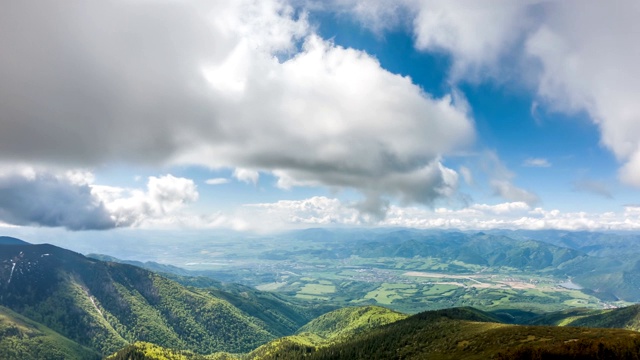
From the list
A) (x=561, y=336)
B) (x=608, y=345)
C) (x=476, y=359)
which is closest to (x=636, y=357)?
(x=608, y=345)

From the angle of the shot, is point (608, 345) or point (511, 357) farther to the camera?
point (511, 357)

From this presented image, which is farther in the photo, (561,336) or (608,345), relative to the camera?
(561,336)

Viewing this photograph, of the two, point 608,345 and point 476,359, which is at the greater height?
point 608,345

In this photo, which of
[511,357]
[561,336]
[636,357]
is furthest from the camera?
[561,336]

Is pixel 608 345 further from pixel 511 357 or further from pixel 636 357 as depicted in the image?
pixel 511 357

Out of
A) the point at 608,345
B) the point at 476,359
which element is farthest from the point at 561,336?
the point at 476,359

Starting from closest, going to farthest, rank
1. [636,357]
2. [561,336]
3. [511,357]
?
1. [636,357]
2. [511,357]
3. [561,336]

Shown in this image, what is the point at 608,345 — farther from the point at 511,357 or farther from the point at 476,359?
the point at 476,359

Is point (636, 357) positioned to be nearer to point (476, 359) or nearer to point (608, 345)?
point (608, 345)
